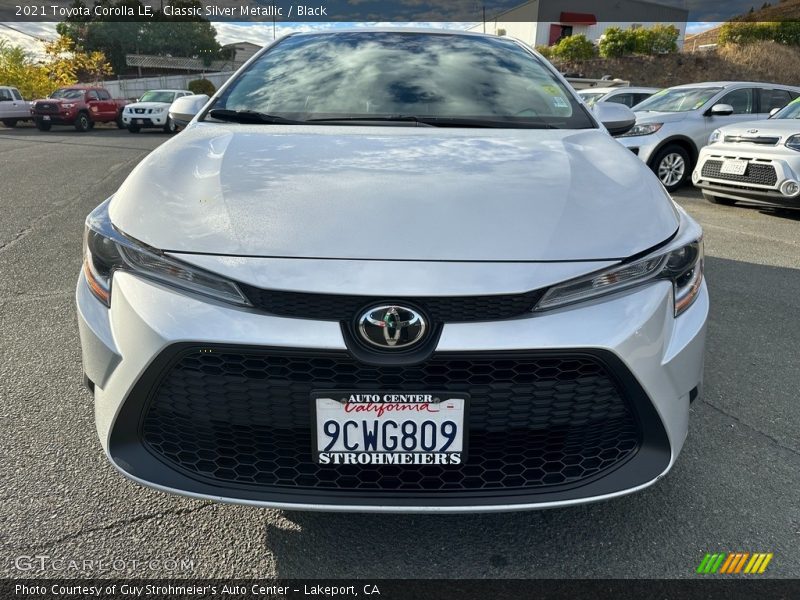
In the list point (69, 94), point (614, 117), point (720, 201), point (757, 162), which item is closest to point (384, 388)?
point (614, 117)

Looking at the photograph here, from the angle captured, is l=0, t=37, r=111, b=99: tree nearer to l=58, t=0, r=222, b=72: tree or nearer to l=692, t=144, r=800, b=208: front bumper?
l=58, t=0, r=222, b=72: tree

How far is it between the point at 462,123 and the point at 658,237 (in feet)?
3.26

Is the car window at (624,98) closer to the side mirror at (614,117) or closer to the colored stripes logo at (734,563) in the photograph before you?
the side mirror at (614,117)

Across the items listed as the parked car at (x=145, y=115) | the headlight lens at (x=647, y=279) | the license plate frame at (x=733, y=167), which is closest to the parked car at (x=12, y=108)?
the parked car at (x=145, y=115)

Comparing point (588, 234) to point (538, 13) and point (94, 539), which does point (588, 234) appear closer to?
point (94, 539)

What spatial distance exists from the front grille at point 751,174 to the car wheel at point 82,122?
801 inches

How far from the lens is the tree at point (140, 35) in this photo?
48438 mm

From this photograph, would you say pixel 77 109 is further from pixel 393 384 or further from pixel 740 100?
pixel 393 384

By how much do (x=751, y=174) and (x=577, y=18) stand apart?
55315mm

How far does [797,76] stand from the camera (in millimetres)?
36312

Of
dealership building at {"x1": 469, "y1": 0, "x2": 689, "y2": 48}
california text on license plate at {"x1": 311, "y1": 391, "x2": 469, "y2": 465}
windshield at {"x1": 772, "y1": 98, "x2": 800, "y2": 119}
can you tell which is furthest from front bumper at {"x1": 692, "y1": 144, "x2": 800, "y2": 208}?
dealership building at {"x1": 469, "y1": 0, "x2": 689, "y2": 48}

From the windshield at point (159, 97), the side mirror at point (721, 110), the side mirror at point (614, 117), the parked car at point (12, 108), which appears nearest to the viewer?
the side mirror at point (614, 117)

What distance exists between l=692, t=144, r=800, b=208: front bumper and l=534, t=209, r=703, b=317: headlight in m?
5.50

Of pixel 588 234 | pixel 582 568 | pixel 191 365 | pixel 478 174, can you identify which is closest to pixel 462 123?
pixel 478 174
